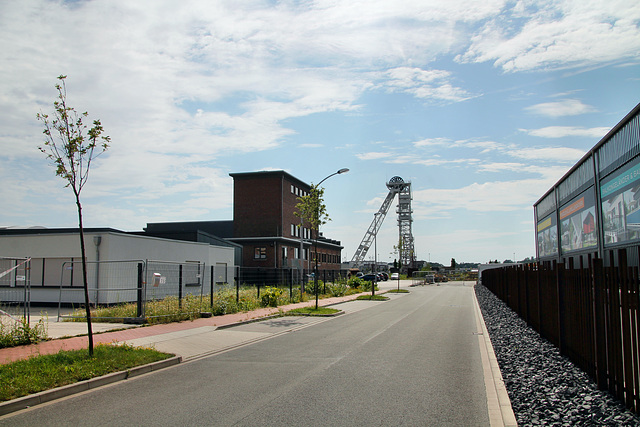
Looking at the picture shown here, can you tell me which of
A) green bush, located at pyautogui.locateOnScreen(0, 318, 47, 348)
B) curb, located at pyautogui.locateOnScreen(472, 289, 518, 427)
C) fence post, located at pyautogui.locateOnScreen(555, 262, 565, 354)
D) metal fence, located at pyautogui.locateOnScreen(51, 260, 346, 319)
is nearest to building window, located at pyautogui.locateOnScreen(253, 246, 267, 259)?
metal fence, located at pyautogui.locateOnScreen(51, 260, 346, 319)

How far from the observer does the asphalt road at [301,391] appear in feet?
20.5

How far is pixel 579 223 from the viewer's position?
38062 mm

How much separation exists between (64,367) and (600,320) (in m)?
8.62

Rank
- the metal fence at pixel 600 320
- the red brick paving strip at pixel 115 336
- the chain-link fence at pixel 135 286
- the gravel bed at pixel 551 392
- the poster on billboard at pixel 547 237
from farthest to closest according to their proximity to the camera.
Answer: the poster on billboard at pixel 547 237
the chain-link fence at pixel 135 286
the red brick paving strip at pixel 115 336
the metal fence at pixel 600 320
the gravel bed at pixel 551 392

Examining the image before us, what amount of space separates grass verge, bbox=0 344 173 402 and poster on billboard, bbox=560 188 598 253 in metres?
32.0

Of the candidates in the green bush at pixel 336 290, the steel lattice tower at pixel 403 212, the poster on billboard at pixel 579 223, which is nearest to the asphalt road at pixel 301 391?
the green bush at pixel 336 290

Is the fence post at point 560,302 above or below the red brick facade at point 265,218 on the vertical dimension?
below

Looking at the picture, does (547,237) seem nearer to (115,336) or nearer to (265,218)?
(265,218)

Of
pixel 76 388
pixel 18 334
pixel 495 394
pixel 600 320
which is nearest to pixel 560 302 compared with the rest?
pixel 600 320

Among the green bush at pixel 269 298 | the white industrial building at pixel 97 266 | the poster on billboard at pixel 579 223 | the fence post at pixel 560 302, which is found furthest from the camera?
the poster on billboard at pixel 579 223

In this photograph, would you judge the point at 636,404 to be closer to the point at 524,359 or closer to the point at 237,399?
the point at 524,359

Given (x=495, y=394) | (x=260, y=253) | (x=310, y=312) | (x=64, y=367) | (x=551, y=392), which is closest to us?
(x=551, y=392)

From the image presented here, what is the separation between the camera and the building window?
Result: 5859cm

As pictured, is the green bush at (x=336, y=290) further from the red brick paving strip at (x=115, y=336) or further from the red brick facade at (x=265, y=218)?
the red brick facade at (x=265, y=218)
